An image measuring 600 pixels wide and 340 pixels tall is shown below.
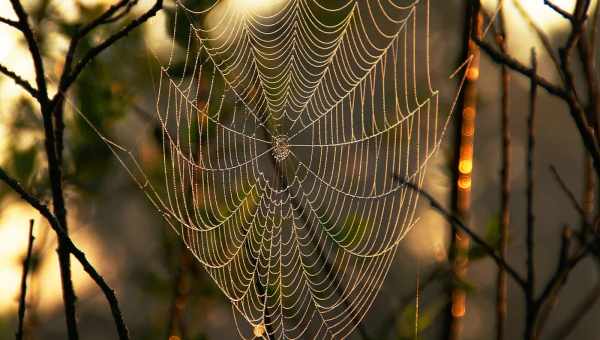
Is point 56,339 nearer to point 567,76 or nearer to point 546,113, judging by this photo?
point 546,113

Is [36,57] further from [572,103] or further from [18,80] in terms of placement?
[572,103]

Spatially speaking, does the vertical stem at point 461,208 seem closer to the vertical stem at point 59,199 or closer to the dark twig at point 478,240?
the dark twig at point 478,240

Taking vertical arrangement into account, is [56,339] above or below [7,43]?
below

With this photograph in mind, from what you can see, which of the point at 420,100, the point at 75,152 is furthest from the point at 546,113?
the point at 75,152

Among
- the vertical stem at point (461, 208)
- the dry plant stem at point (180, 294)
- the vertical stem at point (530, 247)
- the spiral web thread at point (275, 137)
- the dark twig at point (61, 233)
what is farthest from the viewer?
the dry plant stem at point (180, 294)

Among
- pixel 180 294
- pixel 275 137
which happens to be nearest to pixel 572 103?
pixel 180 294

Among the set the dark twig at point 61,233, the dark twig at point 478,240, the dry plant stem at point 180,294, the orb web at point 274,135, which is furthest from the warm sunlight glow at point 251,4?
the dark twig at point 61,233

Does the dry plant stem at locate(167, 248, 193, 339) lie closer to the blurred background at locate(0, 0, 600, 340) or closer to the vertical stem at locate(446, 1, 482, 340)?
the blurred background at locate(0, 0, 600, 340)
